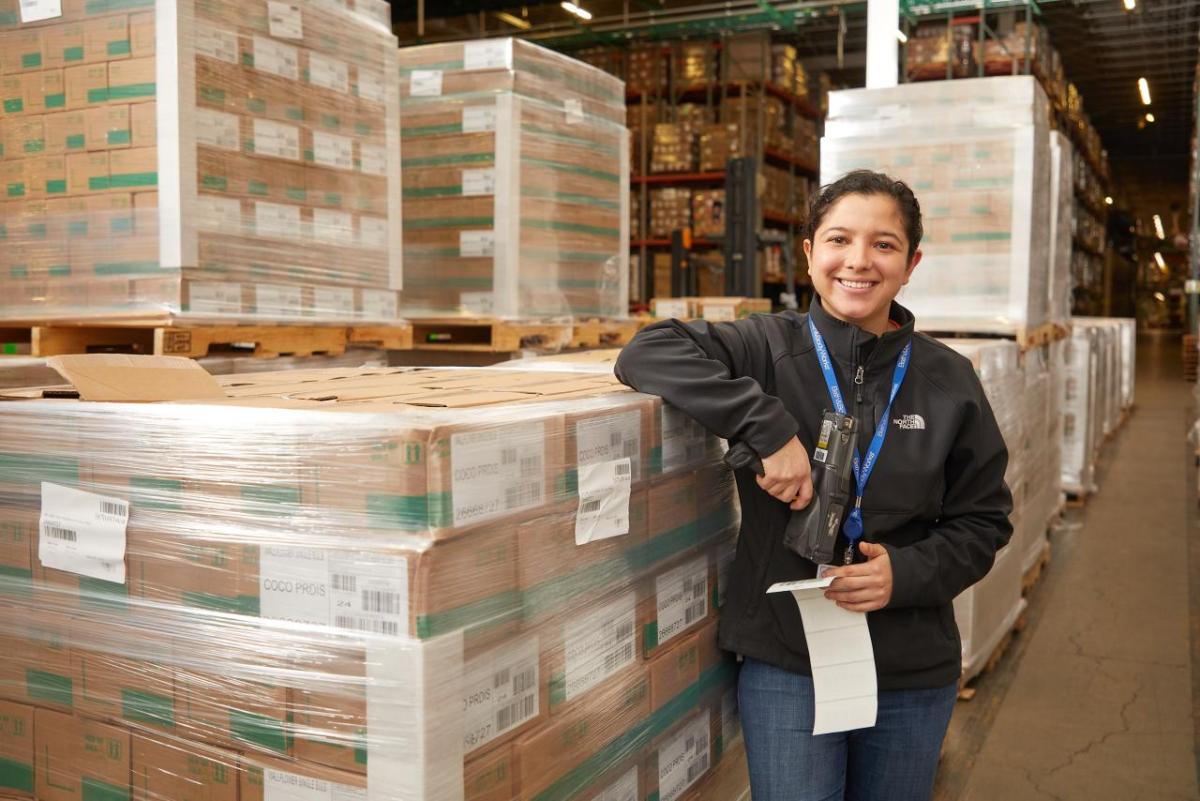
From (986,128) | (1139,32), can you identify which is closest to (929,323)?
(986,128)

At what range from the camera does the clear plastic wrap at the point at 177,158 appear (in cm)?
308

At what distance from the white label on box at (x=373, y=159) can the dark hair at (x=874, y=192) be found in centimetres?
217

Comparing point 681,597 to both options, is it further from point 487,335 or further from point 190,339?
point 487,335

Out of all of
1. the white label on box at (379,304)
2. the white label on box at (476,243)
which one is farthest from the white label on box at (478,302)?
the white label on box at (379,304)

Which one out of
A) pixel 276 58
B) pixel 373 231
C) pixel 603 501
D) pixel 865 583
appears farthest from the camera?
pixel 373 231

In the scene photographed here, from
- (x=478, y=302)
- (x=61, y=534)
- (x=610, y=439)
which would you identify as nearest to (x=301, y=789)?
(x=61, y=534)

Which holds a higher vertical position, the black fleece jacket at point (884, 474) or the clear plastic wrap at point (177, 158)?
the clear plastic wrap at point (177, 158)

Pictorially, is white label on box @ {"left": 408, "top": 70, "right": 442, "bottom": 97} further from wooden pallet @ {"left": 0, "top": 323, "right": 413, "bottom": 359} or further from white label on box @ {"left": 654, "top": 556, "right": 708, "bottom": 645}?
white label on box @ {"left": 654, "top": 556, "right": 708, "bottom": 645}

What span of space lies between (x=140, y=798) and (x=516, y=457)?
0.77m

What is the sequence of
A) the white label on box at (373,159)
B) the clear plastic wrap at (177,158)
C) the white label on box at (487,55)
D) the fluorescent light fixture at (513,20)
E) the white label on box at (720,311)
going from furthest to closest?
the fluorescent light fixture at (513,20)
the white label on box at (720,311)
the white label on box at (487,55)
the white label on box at (373,159)
the clear plastic wrap at (177,158)

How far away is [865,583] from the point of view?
6.00 feet

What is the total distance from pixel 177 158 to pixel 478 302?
70.1 inches

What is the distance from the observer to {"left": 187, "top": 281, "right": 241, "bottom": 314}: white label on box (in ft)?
10.5

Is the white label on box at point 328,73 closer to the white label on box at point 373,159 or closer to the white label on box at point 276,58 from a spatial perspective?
the white label on box at point 276,58
